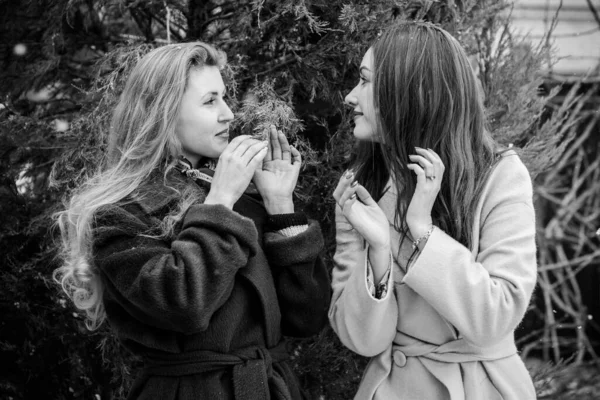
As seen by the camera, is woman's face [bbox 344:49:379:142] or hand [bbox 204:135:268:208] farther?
woman's face [bbox 344:49:379:142]

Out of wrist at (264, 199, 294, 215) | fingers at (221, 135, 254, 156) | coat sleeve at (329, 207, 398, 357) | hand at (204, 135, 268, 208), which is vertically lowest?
coat sleeve at (329, 207, 398, 357)

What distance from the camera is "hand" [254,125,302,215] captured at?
104 inches

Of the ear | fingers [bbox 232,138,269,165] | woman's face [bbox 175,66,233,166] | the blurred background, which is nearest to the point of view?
fingers [bbox 232,138,269,165]

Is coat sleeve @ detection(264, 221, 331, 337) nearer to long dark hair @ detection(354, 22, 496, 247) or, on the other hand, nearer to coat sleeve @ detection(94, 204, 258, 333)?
coat sleeve @ detection(94, 204, 258, 333)

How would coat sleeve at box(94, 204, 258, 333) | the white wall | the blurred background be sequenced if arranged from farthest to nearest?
the white wall
the blurred background
coat sleeve at box(94, 204, 258, 333)

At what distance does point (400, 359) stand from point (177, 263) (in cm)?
83

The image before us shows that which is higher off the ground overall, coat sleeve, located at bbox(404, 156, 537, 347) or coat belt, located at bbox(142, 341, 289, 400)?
coat sleeve, located at bbox(404, 156, 537, 347)

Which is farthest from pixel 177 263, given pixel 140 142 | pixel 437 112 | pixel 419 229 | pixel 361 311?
pixel 437 112

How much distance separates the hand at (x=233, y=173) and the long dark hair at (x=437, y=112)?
0.47m

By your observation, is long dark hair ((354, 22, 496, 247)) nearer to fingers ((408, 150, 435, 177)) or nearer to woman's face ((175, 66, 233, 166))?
fingers ((408, 150, 435, 177))

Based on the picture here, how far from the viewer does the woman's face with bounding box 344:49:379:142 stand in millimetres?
2682

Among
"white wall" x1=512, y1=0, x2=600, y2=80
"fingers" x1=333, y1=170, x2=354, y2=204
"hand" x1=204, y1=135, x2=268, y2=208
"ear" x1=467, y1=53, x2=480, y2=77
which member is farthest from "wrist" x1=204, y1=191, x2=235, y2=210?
Answer: "white wall" x1=512, y1=0, x2=600, y2=80

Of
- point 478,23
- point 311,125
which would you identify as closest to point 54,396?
point 311,125

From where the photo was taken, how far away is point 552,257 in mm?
6441
